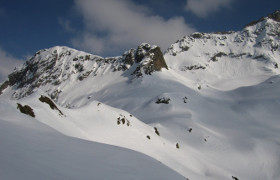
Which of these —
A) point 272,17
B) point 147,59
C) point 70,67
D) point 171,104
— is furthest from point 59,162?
point 272,17

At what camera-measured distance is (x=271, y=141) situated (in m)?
28.0

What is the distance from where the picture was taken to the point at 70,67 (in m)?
103

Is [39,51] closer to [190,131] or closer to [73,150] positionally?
[190,131]

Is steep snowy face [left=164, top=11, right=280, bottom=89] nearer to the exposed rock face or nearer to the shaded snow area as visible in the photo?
the exposed rock face

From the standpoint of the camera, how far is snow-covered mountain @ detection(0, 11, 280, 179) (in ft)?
57.4

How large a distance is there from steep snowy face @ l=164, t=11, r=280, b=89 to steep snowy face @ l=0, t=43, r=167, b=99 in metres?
29.5

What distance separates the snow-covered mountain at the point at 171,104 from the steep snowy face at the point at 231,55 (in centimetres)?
57

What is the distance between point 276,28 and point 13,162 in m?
164

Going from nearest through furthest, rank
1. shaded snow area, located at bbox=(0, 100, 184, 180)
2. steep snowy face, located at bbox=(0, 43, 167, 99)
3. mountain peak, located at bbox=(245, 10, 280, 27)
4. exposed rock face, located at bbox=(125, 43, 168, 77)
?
shaded snow area, located at bbox=(0, 100, 184, 180) → exposed rock face, located at bbox=(125, 43, 168, 77) → steep snowy face, located at bbox=(0, 43, 167, 99) → mountain peak, located at bbox=(245, 10, 280, 27)

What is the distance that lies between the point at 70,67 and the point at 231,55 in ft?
310

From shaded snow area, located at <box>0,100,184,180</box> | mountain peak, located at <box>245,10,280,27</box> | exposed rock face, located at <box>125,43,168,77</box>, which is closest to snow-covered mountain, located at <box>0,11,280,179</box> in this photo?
shaded snow area, located at <box>0,100,184,180</box>

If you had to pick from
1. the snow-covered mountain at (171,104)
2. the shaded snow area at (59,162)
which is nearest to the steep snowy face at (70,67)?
the snow-covered mountain at (171,104)

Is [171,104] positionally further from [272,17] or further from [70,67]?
[272,17]

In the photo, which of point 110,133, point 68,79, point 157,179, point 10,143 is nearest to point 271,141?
point 110,133
